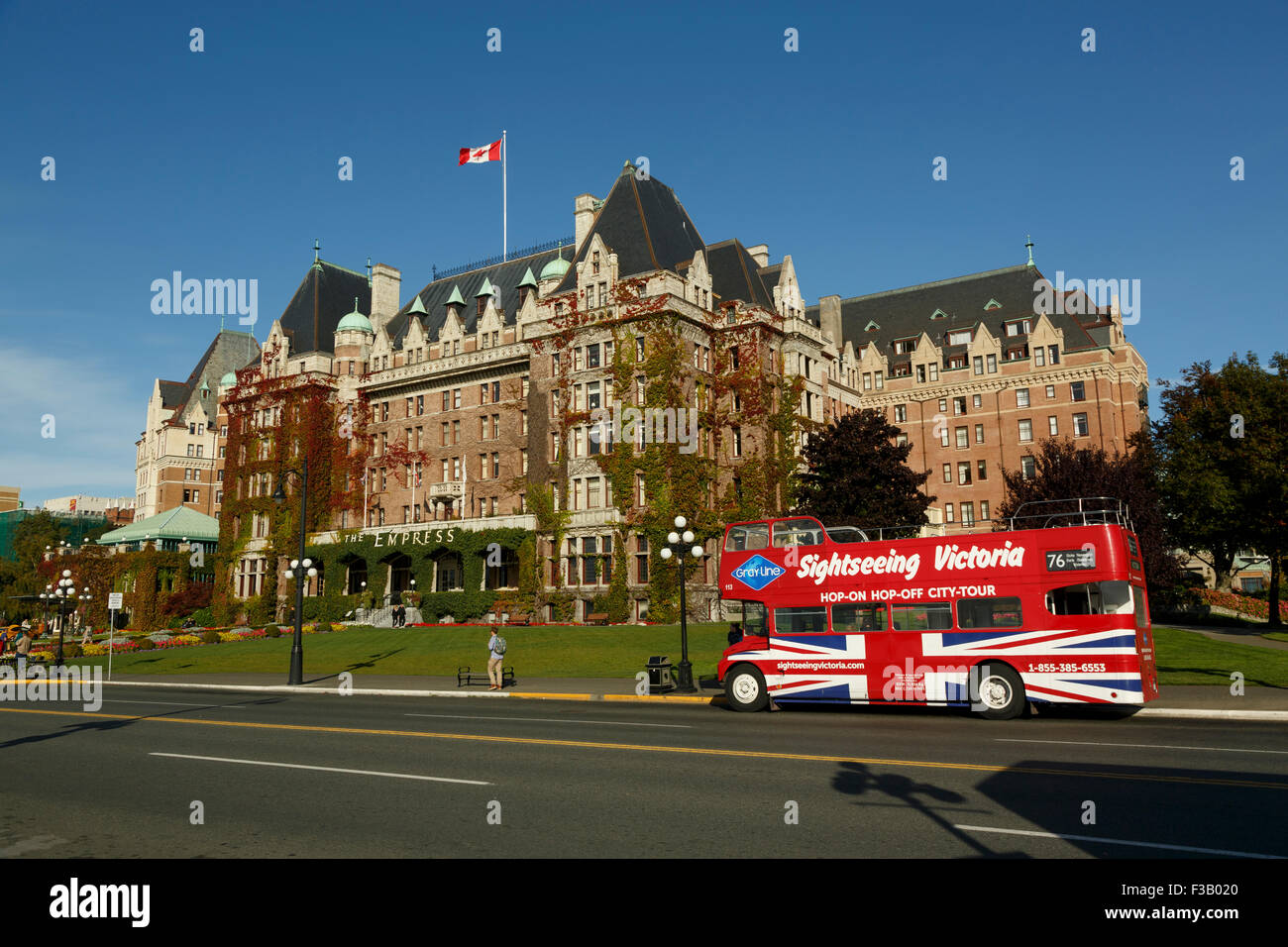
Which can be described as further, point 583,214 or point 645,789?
point 583,214

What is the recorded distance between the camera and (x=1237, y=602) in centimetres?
5147

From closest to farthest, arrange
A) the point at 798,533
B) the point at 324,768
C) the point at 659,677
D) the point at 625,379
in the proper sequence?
the point at 324,768 → the point at 798,533 → the point at 659,677 → the point at 625,379

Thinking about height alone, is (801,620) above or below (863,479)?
below

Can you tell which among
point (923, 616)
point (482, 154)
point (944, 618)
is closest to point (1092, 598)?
point (944, 618)

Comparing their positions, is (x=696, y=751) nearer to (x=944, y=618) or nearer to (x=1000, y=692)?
(x=944, y=618)

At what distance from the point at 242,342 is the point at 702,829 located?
4636 inches

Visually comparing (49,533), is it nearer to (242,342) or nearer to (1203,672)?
(242,342)

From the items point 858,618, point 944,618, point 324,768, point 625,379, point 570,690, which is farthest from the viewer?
point 625,379

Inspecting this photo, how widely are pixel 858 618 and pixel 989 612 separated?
275cm

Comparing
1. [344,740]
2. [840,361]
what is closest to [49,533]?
[840,361]

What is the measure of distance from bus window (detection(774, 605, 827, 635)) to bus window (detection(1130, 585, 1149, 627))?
6.20 meters
